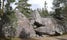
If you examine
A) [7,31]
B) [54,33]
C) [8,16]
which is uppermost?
[8,16]

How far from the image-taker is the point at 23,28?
26.2 m

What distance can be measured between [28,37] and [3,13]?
7.11 m

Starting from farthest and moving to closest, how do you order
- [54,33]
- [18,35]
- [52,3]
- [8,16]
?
[52,3] → [54,33] → [18,35] → [8,16]

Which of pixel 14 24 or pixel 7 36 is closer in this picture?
pixel 14 24

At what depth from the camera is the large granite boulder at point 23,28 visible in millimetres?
25594

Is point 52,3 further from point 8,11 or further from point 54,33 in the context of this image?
point 8,11

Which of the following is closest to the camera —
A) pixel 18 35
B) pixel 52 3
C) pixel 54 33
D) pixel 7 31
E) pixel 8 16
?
pixel 8 16

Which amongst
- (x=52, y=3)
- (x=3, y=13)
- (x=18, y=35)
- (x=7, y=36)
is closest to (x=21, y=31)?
(x=18, y=35)

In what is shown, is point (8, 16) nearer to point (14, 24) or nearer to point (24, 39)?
point (14, 24)

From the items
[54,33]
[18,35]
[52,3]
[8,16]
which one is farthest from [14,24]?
[52,3]

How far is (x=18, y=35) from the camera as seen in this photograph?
25062mm

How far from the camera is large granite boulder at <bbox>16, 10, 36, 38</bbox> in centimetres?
2559

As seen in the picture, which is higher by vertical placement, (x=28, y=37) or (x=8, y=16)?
(x=8, y=16)

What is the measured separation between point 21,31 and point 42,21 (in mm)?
6092
